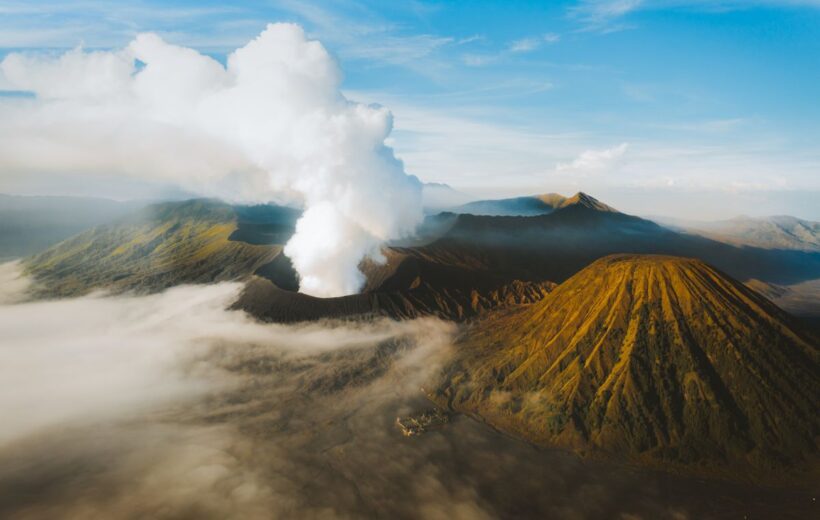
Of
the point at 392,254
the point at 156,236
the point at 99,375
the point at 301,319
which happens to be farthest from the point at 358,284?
the point at 156,236

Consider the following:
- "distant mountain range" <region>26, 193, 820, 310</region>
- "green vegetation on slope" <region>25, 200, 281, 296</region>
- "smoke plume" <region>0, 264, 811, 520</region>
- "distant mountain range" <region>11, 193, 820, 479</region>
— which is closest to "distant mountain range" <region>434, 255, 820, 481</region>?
"distant mountain range" <region>11, 193, 820, 479</region>

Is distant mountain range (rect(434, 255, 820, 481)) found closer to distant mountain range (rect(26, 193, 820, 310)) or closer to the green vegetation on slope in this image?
distant mountain range (rect(26, 193, 820, 310))

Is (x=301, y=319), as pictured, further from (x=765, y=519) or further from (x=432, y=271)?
(x=765, y=519)

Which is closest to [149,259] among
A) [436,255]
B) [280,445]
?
[436,255]

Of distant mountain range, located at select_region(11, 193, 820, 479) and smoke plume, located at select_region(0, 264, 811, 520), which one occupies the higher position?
distant mountain range, located at select_region(11, 193, 820, 479)

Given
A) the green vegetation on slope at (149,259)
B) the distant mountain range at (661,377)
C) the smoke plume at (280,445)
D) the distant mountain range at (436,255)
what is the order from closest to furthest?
1. the smoke plume at (280,445)
2. the distant mountain range at (661,377)
3. the distant mountain range at (436,255)
4. the green vegetation on slope at (149,259)

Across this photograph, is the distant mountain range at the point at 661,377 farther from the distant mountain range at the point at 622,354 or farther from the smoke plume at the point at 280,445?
the smoke plume at the point at 280,445

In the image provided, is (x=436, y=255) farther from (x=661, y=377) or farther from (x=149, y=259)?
(x=149, y=259)

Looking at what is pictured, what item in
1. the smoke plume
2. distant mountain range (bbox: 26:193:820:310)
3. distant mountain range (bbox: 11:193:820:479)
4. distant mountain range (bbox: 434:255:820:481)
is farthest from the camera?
distant mountain range (bbox: 26:193:820:310)

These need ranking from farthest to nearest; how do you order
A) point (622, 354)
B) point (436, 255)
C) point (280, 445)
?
point (436, 255)
point (622, 354)
point (280, 445)

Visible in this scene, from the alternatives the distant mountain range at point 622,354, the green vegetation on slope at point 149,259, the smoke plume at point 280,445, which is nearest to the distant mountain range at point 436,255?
the green vegetation on slope at point 149,259
